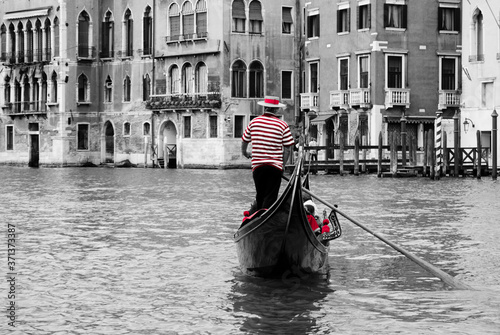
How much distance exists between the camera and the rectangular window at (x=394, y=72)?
38.5 metres

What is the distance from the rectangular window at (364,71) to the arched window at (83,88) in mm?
16533

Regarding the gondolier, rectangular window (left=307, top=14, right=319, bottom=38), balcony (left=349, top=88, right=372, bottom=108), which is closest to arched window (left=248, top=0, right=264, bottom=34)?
rectangular window (left=307, top=14, right=319, bottom=38)

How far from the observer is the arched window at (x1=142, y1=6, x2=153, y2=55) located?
1887 inches

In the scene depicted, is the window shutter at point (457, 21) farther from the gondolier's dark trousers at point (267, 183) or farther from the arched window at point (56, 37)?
the gondolier's dark trousers at point (267, 183)

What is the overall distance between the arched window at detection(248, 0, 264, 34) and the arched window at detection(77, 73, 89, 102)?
10224 mm

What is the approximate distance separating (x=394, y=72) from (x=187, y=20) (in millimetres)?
10994

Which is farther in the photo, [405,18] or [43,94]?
[43,94]

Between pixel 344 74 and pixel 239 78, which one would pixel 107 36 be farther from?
pixel 344 74

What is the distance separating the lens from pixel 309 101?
4147 centimetres

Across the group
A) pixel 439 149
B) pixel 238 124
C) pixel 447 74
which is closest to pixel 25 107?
pixel 238 124

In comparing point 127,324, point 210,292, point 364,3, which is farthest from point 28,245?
point 364,3

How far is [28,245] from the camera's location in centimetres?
1280

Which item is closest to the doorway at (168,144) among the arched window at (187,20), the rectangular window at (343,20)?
Answer: the arched window at (187,20)

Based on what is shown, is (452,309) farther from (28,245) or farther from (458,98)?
(458,98)
